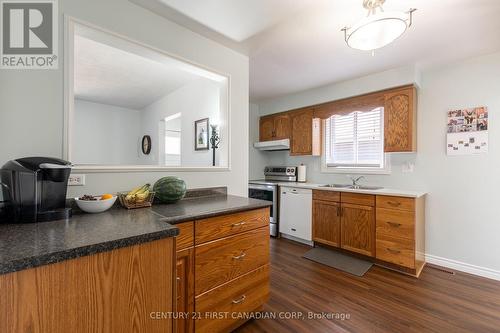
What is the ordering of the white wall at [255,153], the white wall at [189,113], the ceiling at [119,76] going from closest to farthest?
1. the ceiling at [119,76]
2. the white wall at [189,113]
3. the white wall at [255,153]

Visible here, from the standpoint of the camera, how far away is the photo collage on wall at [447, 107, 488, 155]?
2.42 m

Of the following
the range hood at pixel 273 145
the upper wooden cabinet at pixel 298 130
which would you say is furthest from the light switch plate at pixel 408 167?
the range hood at pixel 273 145

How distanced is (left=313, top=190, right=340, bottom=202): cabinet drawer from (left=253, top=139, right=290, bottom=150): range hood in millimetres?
1100

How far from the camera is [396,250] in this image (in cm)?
248

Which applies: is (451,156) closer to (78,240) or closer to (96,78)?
(78,240)

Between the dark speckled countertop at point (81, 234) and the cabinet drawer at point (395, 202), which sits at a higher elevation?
the dark speckled countertop at point (81, 234)

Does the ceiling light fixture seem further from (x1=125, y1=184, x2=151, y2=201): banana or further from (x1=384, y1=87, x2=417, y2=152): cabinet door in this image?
(x1=125, y1=184, x2=151, y2=201): banana

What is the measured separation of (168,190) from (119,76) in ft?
8.52

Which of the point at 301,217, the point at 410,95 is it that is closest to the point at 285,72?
the point at 410,95

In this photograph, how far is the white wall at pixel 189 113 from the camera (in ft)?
10.1

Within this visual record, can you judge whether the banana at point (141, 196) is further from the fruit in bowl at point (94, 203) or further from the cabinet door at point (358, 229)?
the cabinet door at point (358, 229)

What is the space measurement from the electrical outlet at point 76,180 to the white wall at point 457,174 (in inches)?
130

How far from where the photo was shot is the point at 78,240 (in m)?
0.85

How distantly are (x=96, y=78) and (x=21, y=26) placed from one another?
7.73ft
